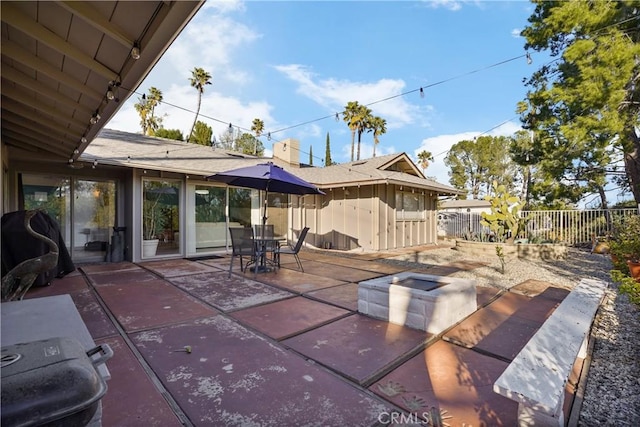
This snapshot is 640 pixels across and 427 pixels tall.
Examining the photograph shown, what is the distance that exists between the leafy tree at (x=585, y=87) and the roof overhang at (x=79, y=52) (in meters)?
11.3

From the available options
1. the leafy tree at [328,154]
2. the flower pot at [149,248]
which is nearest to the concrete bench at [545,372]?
the flower pot at [149,248]

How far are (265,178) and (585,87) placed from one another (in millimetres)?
9719

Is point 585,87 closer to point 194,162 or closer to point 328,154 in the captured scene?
point 194,162

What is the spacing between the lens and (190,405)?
2115 millimetres

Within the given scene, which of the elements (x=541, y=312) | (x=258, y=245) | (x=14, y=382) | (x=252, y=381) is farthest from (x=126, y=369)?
(x=541, y=312)

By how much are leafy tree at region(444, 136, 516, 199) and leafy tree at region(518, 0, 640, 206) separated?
17196mm

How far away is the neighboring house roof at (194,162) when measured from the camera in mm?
7500

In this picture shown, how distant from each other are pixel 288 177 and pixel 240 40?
458 centimetres

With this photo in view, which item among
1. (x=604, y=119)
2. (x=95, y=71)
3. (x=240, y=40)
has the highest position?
(x=240, y=40)

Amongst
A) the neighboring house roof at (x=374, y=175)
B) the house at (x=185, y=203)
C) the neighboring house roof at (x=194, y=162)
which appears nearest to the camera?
the neighboring house roof at (x=194, y=162)

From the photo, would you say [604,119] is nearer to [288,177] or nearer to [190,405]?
[288,177]

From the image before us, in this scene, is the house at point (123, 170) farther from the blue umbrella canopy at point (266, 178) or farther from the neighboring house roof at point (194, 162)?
the blue umbrella canopy at point (266, 178)

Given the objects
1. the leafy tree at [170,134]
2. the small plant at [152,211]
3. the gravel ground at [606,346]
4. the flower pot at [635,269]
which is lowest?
the gravel ground at [606,346]

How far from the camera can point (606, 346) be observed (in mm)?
3162
